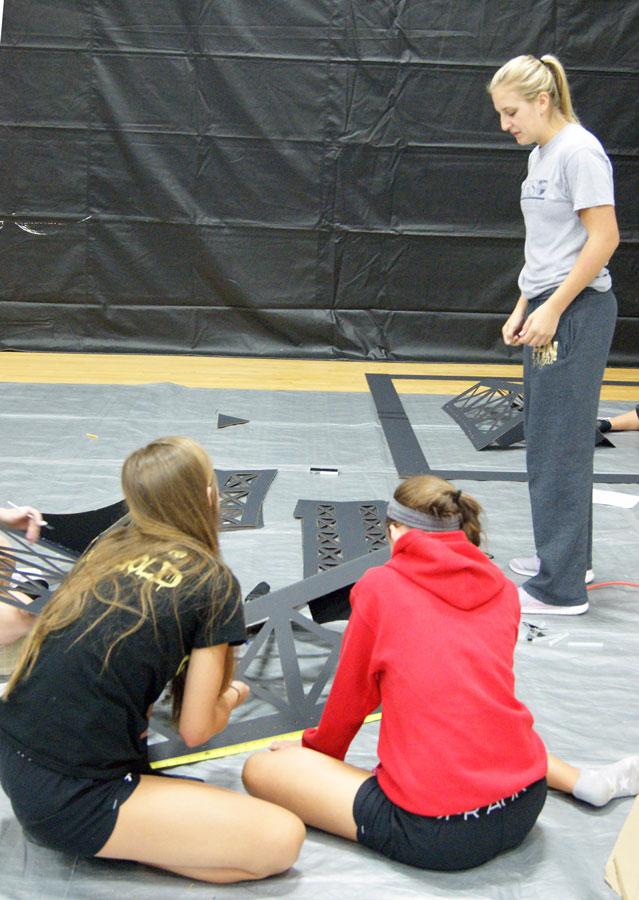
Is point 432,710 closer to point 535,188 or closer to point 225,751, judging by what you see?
point 225,751

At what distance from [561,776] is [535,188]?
4.59ft

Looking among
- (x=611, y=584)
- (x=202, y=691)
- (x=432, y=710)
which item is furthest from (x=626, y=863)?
(x=611, y=584)

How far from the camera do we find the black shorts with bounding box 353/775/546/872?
167 centimetres

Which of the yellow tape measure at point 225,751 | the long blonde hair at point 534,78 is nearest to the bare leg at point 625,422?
the long blonde hair at point 534,78

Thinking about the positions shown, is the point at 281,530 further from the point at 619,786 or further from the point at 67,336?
the point at 67,336

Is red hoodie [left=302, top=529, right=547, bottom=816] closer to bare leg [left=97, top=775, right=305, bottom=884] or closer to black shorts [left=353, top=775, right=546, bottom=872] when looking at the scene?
black shorts [left=353, top=775, right=546, bottom=872]

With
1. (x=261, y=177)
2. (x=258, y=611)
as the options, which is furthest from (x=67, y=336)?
(x=258, y=611)

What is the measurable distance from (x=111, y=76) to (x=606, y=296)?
4.00 meters

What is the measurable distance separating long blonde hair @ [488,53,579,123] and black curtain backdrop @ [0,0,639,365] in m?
3.43

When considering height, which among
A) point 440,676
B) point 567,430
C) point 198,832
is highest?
point 567,430

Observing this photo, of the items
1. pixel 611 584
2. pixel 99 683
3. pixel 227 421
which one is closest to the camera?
pixel 99 683

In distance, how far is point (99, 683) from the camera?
1.61 meters

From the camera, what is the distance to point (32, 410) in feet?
15.3

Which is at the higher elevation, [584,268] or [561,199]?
[561,199]
